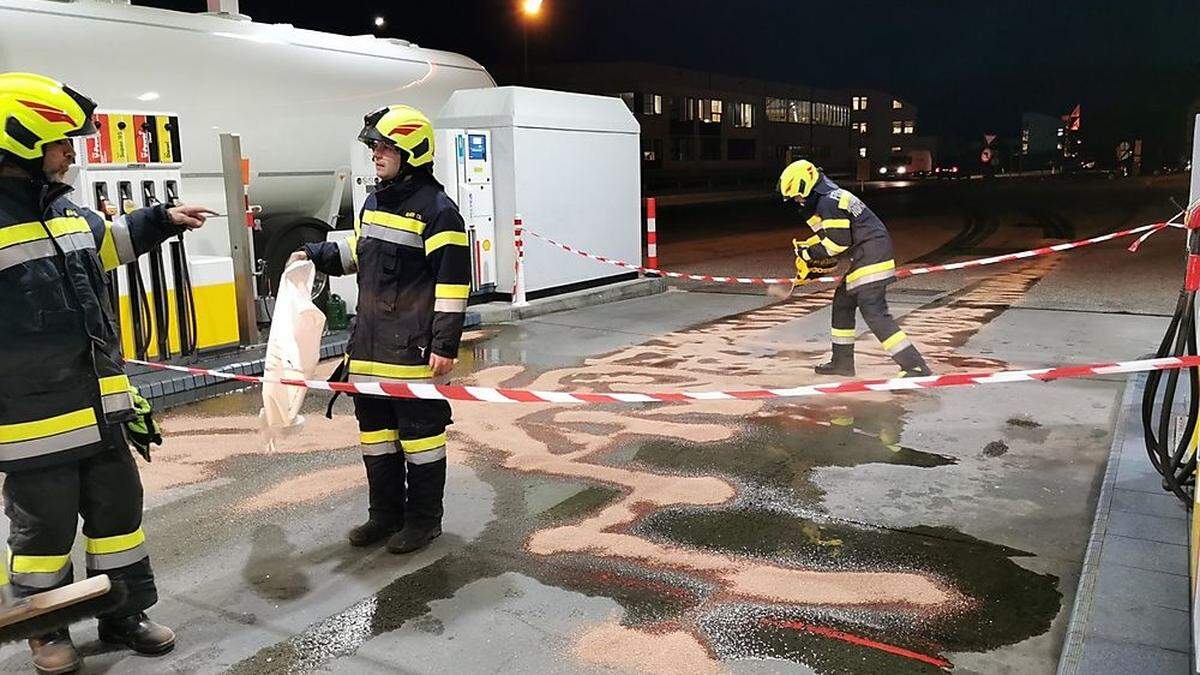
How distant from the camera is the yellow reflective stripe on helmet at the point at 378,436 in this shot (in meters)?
4.50

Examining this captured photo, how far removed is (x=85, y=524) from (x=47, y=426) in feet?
1.59

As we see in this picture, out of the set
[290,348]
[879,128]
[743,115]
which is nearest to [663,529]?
[290,348]

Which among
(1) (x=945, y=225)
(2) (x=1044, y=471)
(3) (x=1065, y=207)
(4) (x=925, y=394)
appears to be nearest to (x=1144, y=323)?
(4) (x=925, y=394)

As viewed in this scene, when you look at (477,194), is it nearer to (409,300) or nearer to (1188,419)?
(409,300)

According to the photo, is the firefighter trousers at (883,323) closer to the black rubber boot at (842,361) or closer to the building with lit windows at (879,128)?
the black rubber boot at (842,361)

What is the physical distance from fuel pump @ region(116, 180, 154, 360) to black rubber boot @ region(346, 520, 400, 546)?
12.3 ft

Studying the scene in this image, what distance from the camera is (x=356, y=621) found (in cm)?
376

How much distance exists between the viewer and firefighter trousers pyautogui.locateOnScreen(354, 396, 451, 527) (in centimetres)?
438

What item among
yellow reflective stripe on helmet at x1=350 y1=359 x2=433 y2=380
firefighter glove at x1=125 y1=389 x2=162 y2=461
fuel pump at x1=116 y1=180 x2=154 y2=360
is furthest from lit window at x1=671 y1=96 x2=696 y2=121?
firefighter glove at x1=125 y1=389 x2=162 y2=461

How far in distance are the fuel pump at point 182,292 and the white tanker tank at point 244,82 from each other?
0.96 m

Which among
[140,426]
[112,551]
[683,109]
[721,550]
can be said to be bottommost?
[721,550]

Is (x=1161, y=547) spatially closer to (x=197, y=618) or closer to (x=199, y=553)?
(x=197, y=618)

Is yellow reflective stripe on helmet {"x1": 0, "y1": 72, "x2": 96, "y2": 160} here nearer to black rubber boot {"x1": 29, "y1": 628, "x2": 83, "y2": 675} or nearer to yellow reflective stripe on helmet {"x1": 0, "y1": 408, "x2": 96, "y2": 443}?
yellow reflective stripe on helmet {"x1": 0, "y1": 408, "x2": 96, "y2": 443}

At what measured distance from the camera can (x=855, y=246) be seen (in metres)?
7.41
